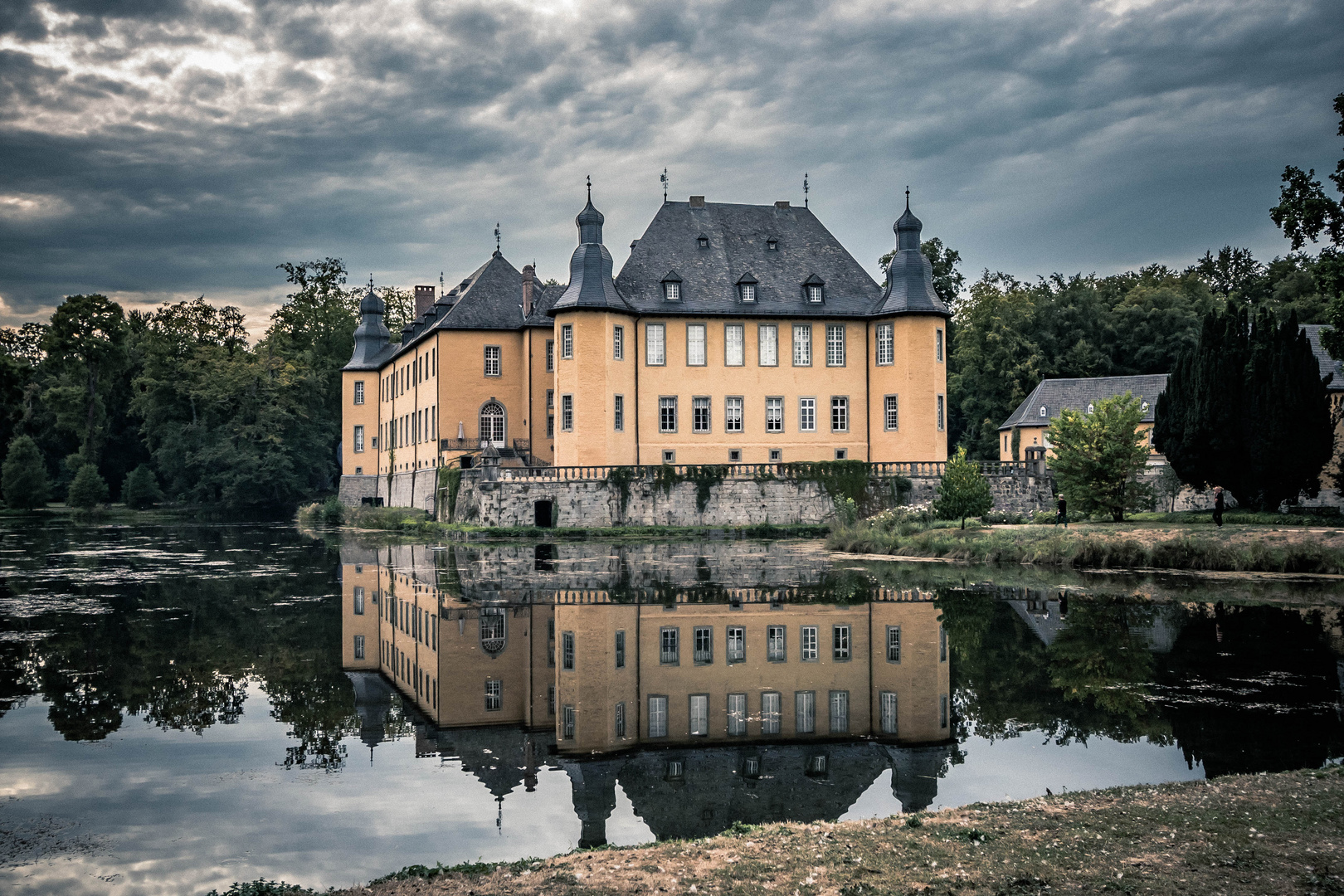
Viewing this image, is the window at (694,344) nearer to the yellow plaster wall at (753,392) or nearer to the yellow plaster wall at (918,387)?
the yellow plaster wall at (753,392)

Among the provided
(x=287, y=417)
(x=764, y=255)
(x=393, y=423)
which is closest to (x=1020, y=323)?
(x=764, y=255)

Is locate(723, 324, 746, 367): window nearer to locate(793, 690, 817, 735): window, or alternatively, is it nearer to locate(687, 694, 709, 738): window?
locate(793, 690, 817, 735): window

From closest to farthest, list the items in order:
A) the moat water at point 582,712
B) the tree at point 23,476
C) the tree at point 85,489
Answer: the moat water at point 582,712 < the tree at point 23,476 < the tree at point 85,489

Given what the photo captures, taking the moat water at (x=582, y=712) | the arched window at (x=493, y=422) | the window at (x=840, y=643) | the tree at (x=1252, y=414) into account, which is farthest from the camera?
the arched window at (x=493, y=422)

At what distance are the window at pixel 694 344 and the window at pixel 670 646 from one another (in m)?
30.0

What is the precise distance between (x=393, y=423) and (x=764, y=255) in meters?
23.7

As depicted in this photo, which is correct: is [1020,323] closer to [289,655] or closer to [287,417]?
[287,417]

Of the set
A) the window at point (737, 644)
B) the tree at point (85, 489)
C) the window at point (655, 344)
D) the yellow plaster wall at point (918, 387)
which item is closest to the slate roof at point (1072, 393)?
the yellow plaster wall at point (918, 387)

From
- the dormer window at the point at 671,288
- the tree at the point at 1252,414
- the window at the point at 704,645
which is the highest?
the dormer window at the point at 671,288

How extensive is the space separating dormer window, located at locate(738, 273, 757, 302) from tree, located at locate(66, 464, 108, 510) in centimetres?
4850

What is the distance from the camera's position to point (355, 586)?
2228 centimetres

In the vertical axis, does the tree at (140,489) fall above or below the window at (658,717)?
above

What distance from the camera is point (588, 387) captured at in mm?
42000

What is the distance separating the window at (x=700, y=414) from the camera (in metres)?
45.1
